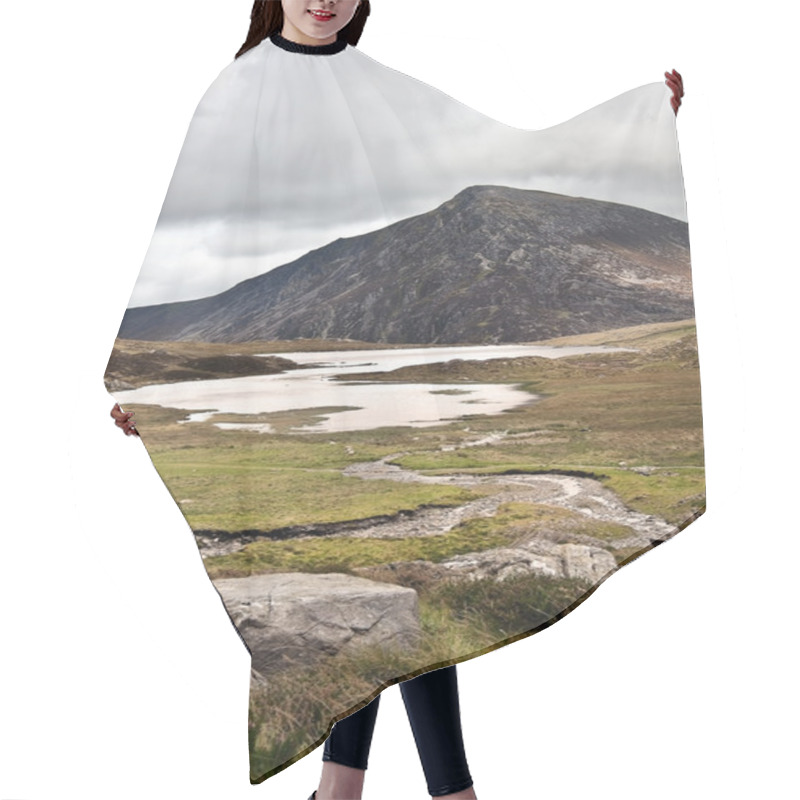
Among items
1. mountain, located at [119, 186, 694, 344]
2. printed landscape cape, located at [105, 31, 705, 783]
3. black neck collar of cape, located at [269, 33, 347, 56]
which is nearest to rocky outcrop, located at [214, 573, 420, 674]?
printed landscape cape, located at [105, 31, 705, 783]

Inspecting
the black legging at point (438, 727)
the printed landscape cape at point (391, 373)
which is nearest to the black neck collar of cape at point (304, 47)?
the printed landscape cape at point (391, 373)

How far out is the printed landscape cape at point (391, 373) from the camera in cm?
366

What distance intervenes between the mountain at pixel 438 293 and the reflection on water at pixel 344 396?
0.08m

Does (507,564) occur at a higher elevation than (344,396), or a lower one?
lower

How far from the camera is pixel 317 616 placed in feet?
12.0

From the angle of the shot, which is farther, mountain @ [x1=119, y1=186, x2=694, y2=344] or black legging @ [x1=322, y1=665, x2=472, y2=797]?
black legging @ [x1=322, y1=665, x2=472, y2=797]

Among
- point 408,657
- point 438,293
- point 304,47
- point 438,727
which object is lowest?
point 438,727

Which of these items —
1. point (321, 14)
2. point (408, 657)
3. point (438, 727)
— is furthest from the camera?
point (438, 727)

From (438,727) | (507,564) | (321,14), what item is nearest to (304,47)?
(321,14)

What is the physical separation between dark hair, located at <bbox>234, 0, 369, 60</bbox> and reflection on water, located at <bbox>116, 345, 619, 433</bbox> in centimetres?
79

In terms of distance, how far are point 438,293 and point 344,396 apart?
0.35m

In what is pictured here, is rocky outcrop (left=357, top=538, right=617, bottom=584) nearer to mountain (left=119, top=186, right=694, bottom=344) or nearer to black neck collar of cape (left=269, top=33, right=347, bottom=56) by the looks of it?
mountain (left=119, top=186, right=694, bottom=344)

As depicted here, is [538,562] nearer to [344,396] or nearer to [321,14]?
[344,396]

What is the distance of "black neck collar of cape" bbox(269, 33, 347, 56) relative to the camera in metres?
A: 3.80
